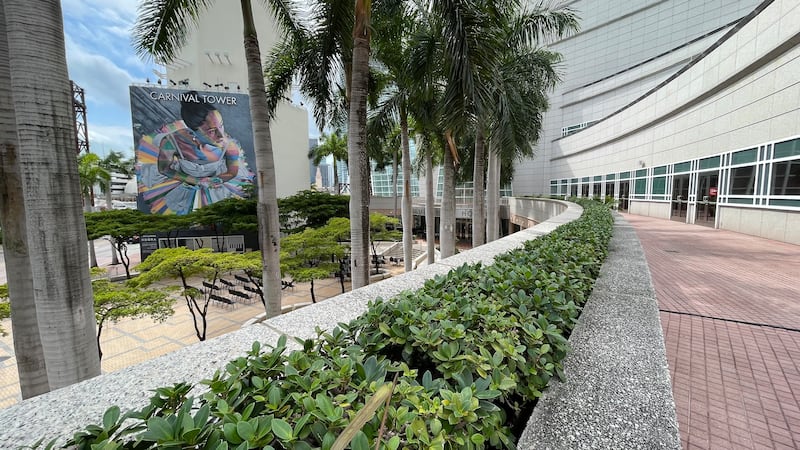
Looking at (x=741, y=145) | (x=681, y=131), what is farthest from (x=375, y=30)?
(x=681, y=131)

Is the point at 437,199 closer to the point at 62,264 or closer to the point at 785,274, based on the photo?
the point at 785,274

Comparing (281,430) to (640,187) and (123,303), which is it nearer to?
(123,303)

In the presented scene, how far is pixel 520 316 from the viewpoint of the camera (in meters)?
2.39

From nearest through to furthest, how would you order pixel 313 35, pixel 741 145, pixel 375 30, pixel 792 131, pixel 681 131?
pixel 313 35
pixel 375 30
pixel 792 131
pixel 741 145
pixel 681 131

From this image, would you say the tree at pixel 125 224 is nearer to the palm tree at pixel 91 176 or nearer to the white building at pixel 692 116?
the palm tree at pixel 91 176

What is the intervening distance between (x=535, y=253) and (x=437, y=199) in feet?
145

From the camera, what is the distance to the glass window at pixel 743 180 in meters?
13.0

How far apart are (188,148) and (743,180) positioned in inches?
1440

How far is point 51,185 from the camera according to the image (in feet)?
12.2

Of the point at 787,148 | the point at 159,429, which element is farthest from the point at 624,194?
the point at 159,429

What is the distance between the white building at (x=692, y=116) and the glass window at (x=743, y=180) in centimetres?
5

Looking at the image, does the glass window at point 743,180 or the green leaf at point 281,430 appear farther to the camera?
the glass window at point 743,180

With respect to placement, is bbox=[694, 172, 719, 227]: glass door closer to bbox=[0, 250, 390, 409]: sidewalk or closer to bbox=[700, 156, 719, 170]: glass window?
bbox=[700, 156, 719, 170]: glass window

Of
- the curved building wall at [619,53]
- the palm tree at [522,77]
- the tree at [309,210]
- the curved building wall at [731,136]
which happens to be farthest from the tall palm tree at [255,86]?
the curved building wall at [619,53]
